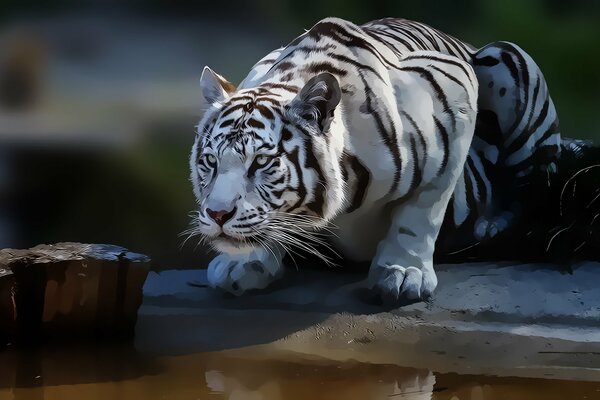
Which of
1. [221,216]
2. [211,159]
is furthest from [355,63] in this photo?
[221,216]

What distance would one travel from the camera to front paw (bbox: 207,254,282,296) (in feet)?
10.4

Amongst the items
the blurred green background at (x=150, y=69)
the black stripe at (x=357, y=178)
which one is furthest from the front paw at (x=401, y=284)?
the blurred green background at (x=150, y=69)

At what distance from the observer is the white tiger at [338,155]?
2.86m

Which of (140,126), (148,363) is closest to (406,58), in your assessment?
(140,126)

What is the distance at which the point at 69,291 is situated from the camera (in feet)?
9.00

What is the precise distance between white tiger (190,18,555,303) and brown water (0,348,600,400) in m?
0.47

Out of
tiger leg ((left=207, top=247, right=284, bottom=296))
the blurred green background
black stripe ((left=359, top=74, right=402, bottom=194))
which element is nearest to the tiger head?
Result: black stripe ((left=359, top=74, right=402, bottom=194))

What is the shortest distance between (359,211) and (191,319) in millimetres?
744

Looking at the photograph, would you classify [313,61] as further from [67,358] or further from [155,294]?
[67,358]

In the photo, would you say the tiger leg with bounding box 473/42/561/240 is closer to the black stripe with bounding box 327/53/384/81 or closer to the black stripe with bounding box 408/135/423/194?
the black stripe with bounding box 408/135/423/194

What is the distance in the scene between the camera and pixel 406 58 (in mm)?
3283

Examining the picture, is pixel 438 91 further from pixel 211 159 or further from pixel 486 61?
pixel 211 159

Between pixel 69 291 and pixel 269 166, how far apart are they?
78 cm

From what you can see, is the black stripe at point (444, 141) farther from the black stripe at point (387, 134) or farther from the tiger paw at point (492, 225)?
the tiger paw at point (492, 225)
